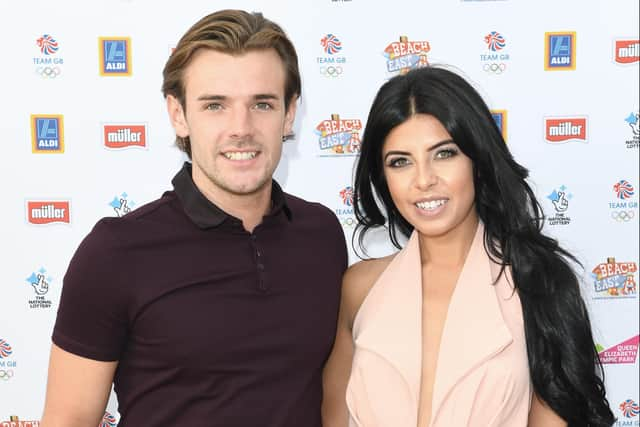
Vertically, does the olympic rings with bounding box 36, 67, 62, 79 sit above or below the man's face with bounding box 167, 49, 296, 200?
above

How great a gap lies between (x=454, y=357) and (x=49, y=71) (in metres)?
2.44

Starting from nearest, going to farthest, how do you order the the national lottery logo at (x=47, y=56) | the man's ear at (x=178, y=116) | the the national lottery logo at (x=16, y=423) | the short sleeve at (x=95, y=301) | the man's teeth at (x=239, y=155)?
the short sleeve at (x=95, y=301), the man's teeth at (x=239, y=155), the man's ear at (x=178, y=116), the the national lottery logo at (x=47, y=56), the the national lottery logo at (x=16, y=423)

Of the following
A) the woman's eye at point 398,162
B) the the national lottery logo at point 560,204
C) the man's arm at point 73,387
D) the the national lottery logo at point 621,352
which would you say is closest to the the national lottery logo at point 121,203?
the man's arm at point 73,387

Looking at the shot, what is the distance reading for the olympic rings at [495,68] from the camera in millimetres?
3305

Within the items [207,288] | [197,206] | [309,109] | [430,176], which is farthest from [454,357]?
[309,109]

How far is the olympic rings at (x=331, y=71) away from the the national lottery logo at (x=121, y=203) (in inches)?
45.1

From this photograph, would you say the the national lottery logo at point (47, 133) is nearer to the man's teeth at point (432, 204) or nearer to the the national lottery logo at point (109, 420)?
the the national lottery logo at point (109, 420)

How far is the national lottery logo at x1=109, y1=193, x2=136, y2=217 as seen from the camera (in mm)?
3213

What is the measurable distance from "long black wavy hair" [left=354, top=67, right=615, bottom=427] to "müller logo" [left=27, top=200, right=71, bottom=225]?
1.91 m

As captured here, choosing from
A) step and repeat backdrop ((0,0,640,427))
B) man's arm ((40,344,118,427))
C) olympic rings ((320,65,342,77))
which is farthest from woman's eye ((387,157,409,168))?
olympic rings ((320,65,342,77))

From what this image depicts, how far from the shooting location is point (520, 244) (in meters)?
1.85

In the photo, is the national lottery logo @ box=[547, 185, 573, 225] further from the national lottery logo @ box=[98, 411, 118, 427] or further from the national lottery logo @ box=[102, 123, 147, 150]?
the national lottery logo @ box=[98, 411, 118, 427]

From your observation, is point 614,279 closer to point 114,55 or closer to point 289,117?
point 289,117

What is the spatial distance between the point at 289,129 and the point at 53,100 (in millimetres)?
1820
